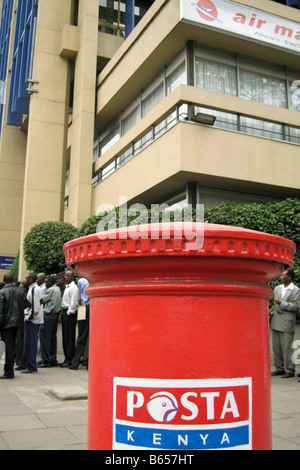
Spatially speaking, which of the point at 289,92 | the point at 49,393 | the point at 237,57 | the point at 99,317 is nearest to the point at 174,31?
the point at 237,57

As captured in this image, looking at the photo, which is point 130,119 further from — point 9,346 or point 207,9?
point 9,346

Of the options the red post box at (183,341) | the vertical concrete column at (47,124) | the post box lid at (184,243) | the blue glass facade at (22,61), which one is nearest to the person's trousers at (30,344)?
the red post box at (183,341)

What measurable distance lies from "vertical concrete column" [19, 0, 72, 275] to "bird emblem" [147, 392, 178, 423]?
18.0 meters

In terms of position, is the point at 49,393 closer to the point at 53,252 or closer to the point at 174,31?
the point at 53,252

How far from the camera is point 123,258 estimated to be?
156 cm

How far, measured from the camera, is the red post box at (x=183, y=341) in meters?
1.46

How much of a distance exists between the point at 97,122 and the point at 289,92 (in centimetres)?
867

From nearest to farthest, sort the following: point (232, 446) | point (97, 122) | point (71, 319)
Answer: point (232, 446) → point (71, 319) → point (97, 122)

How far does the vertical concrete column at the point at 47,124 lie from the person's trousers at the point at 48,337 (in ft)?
32.5

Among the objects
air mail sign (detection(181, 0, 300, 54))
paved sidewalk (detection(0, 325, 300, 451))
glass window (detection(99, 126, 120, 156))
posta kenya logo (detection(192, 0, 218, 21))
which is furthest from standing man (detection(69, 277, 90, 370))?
glass window (detection(99, 126, 120, 156))

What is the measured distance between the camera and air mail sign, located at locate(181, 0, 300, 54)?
1362cm

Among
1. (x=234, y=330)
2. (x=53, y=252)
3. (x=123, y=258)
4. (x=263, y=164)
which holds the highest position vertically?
(x=263, y=164)

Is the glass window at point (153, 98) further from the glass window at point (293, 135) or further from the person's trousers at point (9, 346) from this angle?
the person's trousers at point (9, 346)

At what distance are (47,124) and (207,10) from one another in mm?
8719
